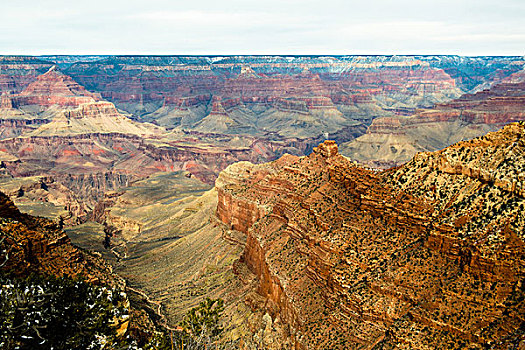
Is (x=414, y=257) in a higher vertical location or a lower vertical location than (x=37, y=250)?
higher

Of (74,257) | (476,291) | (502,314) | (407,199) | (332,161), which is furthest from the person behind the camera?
(332,161)

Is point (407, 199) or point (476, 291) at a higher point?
point (407, 199)

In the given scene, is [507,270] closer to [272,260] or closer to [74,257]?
[272,260]

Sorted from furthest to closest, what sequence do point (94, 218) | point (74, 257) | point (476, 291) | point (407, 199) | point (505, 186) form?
point (94, 218) → point (74, 257) → point (407, 199) → point (505, 186) → point (476, 291)

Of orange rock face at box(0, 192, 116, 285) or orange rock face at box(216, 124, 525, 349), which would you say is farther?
orange rock face at box(0, 192, 116, 285)

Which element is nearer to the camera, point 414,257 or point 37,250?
point 414,257

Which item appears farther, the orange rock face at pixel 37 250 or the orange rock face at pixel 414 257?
the orange rock face at pixel 37 250

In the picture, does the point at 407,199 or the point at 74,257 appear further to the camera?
the point at 74,257

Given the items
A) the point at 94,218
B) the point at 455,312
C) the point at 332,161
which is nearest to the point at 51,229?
the point at 332,161
